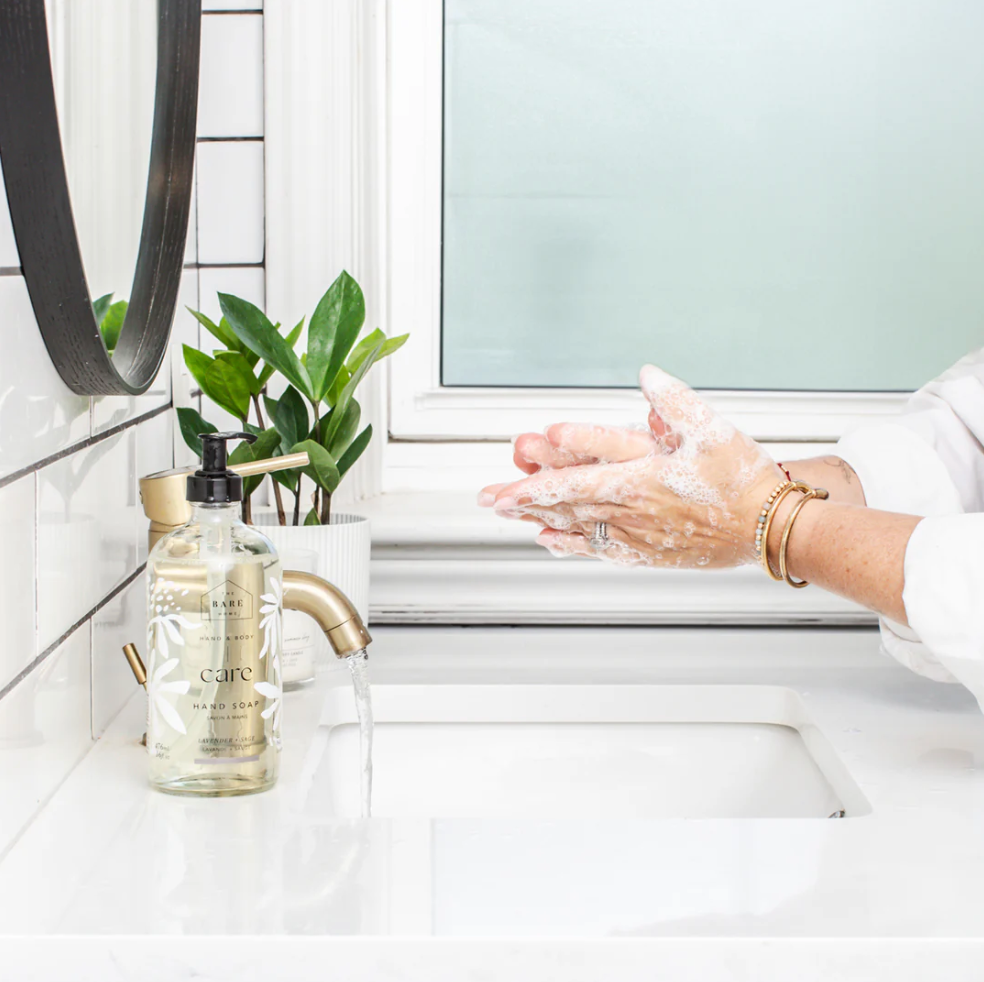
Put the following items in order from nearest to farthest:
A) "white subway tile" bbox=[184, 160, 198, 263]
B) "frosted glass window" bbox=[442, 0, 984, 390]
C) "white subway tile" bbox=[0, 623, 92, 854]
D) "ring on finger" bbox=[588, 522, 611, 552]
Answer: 1. "white subway tile" bbox=[0, 623, 92, 854]
2. "ring on finger" bbox=[588, 522, 611, 552]
3. "white subway tile" bbox=[184, 160, 198, 263]
4. "frosted glass window" bbox=[442, 0, 984, 390]

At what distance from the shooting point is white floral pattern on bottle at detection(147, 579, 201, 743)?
0.71 m

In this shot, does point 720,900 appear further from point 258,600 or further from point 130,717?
point 130,717

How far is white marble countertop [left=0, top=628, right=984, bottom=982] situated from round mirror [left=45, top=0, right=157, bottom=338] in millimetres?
333

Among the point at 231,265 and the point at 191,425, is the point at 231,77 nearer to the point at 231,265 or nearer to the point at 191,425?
the point at 231,265

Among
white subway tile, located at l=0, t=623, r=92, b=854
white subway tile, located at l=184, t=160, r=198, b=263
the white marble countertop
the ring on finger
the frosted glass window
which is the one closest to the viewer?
the white marble countertop

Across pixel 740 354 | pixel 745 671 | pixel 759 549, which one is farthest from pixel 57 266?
pixel 740 354

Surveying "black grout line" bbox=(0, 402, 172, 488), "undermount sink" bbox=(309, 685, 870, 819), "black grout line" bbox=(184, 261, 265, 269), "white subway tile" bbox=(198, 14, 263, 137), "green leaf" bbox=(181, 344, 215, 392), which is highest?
"white subway tile" bbox=(198, 14, 263, 137)

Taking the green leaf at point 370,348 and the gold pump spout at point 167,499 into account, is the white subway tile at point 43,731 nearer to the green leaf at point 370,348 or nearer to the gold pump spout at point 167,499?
the gold pump spout at point 167,499

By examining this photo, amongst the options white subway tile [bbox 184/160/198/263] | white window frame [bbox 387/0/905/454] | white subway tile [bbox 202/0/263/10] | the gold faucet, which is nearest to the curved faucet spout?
the gold faucet

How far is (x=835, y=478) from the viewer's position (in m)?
0.98

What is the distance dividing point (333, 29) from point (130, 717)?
764 millimetres

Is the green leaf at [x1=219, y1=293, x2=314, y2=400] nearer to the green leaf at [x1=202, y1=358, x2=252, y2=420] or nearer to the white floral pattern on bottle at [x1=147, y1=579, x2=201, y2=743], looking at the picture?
the green leaf at [x1=202, y1=358, x2=252, y2=420]

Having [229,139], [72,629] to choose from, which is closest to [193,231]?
[229,139]

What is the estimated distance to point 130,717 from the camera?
0.89m
